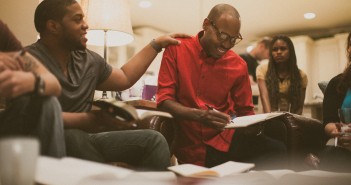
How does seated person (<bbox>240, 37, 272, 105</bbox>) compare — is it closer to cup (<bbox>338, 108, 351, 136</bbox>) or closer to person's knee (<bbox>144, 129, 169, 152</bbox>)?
cup (<bbox>338, 108, 351, 136</bbox>)

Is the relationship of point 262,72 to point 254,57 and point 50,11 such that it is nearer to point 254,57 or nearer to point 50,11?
point 254,57

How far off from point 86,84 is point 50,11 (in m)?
0.36

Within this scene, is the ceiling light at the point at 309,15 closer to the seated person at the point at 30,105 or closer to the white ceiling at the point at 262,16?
the white ceiling at the point at 262,16

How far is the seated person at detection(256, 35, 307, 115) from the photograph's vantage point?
3.22 metres

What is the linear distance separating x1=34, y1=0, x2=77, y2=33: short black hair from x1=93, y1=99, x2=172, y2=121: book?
1.89ft

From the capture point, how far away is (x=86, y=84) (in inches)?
62.1

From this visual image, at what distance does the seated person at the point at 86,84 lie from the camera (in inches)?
52.0

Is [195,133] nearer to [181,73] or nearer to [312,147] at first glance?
[181,73]

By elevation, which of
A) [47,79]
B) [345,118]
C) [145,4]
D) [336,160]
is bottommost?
[336,160]

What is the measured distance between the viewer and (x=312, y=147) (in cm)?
199

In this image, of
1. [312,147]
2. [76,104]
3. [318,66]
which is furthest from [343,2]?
[76,104]

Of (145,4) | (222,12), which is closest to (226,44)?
(222,12)

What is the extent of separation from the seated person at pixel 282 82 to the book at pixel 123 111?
7.15ft

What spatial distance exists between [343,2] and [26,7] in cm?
478
